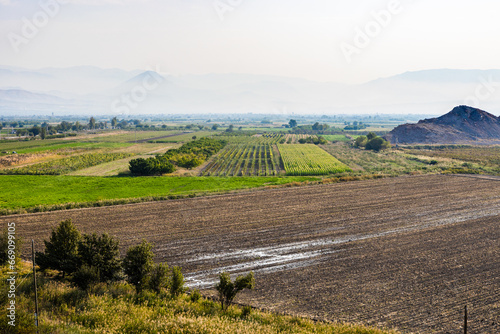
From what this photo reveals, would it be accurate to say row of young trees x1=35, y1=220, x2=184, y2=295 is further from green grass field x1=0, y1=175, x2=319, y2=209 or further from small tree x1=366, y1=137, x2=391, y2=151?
small tree x1=366, y1=137, x2=391, y2=151

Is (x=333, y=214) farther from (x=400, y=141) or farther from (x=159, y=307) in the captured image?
(x=400, y=141)

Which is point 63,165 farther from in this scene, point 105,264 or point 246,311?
point 246,311

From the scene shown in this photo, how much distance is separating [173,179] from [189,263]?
1285 inches

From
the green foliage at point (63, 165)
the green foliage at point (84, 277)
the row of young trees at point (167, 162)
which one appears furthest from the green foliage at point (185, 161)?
the green foliage at point (84, 277)

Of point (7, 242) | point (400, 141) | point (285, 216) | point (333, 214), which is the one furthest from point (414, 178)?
point (400, 141)

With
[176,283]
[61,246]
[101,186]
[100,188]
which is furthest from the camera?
[101,186]

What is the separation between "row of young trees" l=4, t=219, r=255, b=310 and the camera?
17281 mm

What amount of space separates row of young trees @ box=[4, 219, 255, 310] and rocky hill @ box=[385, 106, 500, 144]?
4845 inches

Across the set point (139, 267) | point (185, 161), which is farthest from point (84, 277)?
point (185, 161)

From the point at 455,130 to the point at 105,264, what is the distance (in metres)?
144

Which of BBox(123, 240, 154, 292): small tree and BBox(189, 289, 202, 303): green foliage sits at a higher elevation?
BBox(123, 240, 154, 292): small tree

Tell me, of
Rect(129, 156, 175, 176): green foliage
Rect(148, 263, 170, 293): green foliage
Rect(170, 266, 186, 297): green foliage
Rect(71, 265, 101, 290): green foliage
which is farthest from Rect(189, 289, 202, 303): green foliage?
Rect(129, 156, 175, 176): green foliage

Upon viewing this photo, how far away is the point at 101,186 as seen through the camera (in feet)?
161

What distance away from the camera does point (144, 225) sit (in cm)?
3053
